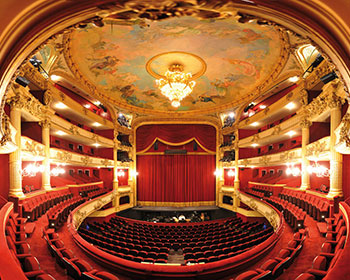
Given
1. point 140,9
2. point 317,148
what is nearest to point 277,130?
point 317,148

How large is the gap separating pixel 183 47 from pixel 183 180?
454 inches

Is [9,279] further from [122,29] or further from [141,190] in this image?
[141,190]

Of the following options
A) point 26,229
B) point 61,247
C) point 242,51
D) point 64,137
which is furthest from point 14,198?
point 242,51

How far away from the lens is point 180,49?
341 inches

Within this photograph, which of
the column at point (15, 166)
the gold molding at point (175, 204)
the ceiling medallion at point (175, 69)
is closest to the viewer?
the column at point (15, 166)

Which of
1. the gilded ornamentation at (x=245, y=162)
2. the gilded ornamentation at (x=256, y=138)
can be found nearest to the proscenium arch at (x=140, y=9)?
the gilded ornamentation at (x=256, y=138)

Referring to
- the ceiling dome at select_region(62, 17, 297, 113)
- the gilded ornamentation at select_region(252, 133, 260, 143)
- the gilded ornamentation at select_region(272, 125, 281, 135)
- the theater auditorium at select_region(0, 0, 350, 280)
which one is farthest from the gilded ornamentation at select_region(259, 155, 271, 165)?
the ceiling dome at select_region(62, 17, 297, 113)

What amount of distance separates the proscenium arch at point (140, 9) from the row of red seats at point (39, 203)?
17.7 ft

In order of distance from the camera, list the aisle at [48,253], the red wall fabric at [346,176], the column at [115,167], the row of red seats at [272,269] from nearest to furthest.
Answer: the row of red seats at [272,269] → the aisle at [48,253] → the red wall fabric at [346,176] → the column at [115,167]

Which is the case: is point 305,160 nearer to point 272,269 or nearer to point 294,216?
point 294,216

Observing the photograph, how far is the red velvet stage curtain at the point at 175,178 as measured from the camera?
17.3m

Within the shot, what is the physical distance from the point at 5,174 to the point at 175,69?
314 inches

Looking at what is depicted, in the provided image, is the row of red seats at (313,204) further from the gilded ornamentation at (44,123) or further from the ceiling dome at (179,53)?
the gilded ornamentation at (44,123)

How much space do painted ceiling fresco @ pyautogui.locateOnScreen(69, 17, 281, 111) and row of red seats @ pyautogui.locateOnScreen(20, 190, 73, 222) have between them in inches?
234
